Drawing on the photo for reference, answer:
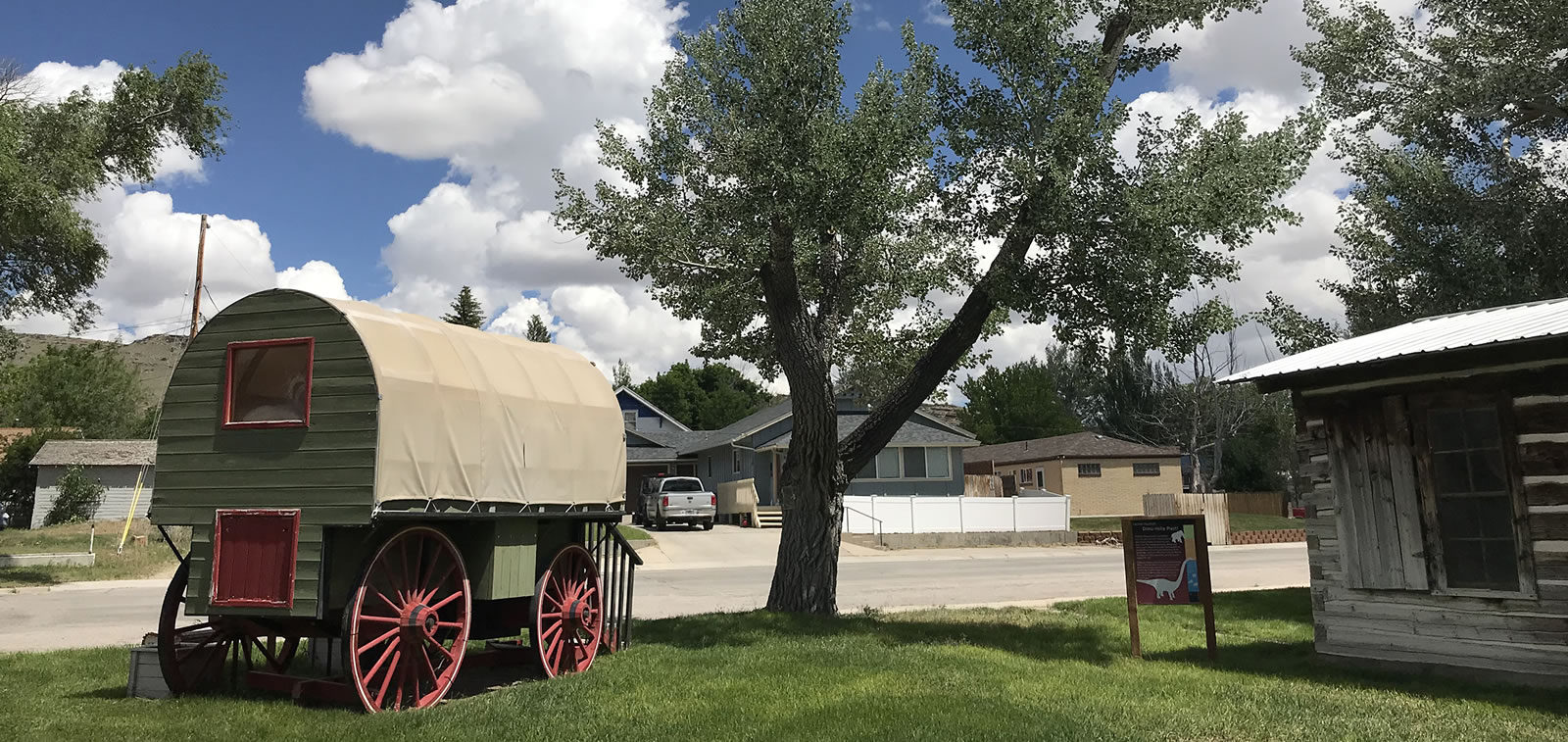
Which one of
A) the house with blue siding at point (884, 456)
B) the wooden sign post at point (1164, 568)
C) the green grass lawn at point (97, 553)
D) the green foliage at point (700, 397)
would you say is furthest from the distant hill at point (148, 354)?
the wooden sign post at point (1164, 568)

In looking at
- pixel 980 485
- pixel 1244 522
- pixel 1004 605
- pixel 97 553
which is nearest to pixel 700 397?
pixel 980 485

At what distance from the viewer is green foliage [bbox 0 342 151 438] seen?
63531mm

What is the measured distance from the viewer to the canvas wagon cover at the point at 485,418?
7953mm

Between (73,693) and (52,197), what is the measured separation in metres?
14.5

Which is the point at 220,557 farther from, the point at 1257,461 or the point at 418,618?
the point at 1257,461

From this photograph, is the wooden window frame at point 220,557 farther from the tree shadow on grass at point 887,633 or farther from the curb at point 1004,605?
the curb at point 1004,605

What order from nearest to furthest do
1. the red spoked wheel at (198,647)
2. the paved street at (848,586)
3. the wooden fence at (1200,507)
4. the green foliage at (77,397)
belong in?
the red spoked wheel at (198,647) < the paved street at (848,586) < the wooden fence at (1200,507) < the green foliage at (77,397)

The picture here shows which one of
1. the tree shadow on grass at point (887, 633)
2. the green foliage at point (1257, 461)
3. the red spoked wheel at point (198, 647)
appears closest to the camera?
the red spoked wheel at point (198, 647)

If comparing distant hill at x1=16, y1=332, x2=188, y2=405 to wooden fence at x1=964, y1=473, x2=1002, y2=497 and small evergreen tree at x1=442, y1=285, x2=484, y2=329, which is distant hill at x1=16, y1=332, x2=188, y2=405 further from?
wooden fence at x1=964, y1=473, x2=1002, y2=497

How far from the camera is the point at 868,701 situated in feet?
26.3

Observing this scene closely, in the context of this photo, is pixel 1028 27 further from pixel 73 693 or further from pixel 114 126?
pixel 114 126

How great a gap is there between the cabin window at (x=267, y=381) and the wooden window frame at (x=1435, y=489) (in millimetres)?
9612

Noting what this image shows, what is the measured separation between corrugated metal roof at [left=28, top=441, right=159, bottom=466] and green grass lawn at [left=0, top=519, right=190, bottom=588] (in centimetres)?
665

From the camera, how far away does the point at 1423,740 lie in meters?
6.96
